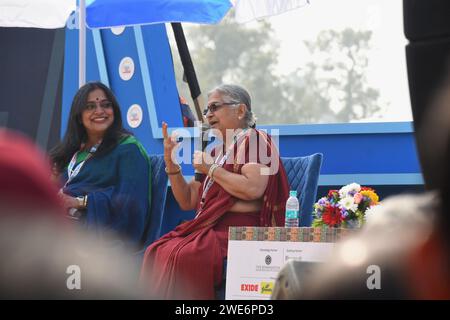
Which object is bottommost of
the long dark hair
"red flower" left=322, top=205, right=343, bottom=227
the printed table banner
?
the printed table banner

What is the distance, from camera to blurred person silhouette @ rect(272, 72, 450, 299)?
765 mm

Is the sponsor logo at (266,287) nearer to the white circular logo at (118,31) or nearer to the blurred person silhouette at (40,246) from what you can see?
the blurred person silhouette at (40,246)

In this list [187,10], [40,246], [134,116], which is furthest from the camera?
[134,116]

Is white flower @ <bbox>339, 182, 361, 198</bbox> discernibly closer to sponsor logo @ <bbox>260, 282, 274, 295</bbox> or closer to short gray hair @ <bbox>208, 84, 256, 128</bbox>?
sponsor logo @ <bbox>260, 282, 274, 295</bbox>

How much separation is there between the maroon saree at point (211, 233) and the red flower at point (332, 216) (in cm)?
44

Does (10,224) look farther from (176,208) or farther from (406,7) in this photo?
(176,208)

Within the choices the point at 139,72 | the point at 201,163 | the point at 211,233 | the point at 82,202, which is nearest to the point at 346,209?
the point at 211,233

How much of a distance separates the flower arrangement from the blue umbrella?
7.38 feet

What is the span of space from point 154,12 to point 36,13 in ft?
2.74

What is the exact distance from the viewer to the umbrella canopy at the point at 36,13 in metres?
6.02

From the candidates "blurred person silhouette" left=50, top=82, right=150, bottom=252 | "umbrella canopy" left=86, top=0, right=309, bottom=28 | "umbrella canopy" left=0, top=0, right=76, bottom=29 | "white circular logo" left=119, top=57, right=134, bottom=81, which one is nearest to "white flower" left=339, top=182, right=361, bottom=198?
"blurred person silhouette" left=50, top=82, right=150, bottom=252

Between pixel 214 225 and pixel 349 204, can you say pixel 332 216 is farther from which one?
pixel 214 225

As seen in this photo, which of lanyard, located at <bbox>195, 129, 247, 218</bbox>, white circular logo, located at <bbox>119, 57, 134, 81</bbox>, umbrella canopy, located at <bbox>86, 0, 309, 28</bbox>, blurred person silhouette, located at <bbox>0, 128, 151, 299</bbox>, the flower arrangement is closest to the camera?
blurred person silhouette, located at <bbox>0, 128, 151, 299</bbox>

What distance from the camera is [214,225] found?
4320mm
